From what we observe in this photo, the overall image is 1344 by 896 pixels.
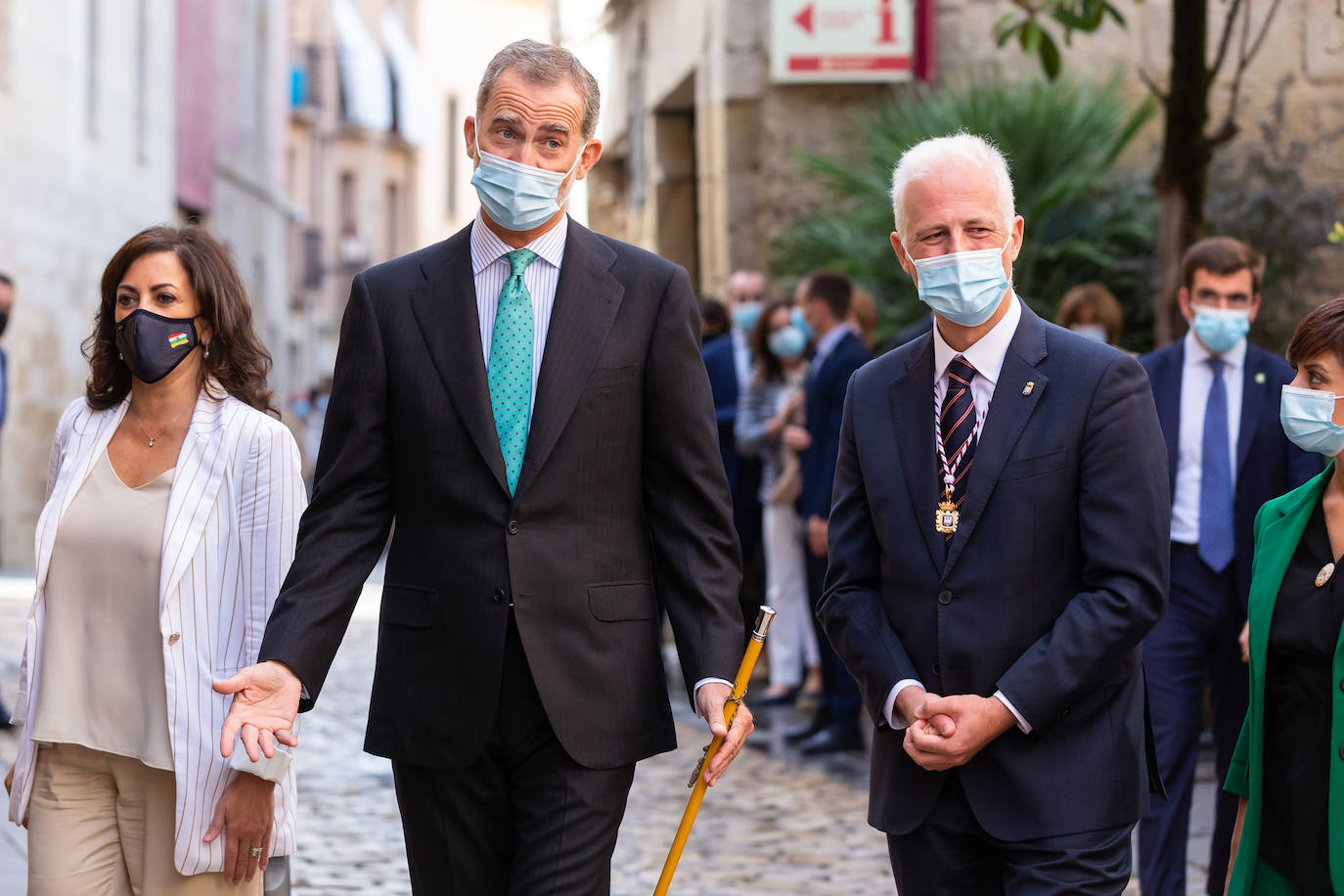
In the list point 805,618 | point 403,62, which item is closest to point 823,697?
point 805,618

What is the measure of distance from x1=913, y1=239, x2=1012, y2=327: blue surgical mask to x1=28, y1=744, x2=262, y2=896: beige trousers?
182 centimetres

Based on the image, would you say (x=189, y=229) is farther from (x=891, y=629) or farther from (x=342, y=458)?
→ (x=891, y=629)

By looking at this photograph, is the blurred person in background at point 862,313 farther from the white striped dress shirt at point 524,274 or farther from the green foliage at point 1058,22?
the white striped dress shirt at point 524,274

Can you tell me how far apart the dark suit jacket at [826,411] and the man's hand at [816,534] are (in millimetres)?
33

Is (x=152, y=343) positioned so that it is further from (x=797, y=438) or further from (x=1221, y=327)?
(x=797, y=438)

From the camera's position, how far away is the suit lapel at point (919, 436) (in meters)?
3.71

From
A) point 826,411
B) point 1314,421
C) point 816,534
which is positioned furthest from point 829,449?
point 1314,421

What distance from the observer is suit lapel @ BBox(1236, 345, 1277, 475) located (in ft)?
19.8

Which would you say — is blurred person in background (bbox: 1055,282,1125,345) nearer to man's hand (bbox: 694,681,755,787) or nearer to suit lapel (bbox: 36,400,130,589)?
suit lapel (bbox: 36,400,130,589)

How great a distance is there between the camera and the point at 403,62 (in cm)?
5578

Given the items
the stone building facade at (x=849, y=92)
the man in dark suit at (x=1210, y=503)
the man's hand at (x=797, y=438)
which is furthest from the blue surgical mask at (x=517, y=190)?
the stone building facade at (x=849, y=92)

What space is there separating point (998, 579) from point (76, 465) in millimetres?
1987

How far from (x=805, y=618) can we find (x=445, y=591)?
23.2 feet

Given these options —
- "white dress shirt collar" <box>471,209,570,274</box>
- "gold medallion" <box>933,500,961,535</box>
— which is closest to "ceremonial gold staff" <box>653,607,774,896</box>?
"gold medallion" <box>933,500,961,535</box>
